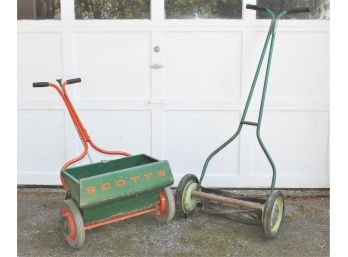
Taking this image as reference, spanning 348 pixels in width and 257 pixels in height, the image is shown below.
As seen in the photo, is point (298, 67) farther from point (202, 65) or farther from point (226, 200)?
point (226, 200)

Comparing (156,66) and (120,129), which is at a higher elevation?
(156,66)

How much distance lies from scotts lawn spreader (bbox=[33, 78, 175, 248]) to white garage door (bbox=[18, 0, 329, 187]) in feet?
2.33

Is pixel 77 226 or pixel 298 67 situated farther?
pixel 298 67

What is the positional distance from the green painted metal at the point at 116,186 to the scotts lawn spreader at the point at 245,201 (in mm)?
272

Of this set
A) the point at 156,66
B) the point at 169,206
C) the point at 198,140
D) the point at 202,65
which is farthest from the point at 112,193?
the point at 202,65

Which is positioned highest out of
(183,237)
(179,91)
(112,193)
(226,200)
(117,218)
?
(179,91)

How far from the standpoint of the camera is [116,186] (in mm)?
3148

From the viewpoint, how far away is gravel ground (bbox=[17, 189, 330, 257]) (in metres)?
3.17

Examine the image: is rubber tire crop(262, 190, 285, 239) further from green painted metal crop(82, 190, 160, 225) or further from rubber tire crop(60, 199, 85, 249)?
rubber tire crop(60, 199, 85, 249)

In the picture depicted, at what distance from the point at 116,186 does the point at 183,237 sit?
2.09ft

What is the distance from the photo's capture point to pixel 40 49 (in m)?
4.15

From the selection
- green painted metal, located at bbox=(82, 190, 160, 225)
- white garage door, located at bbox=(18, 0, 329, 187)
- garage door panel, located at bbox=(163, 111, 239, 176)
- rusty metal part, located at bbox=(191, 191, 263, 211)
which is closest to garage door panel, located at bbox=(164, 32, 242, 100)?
white garage door, located at bbox=(18, 0, 329, 187)
